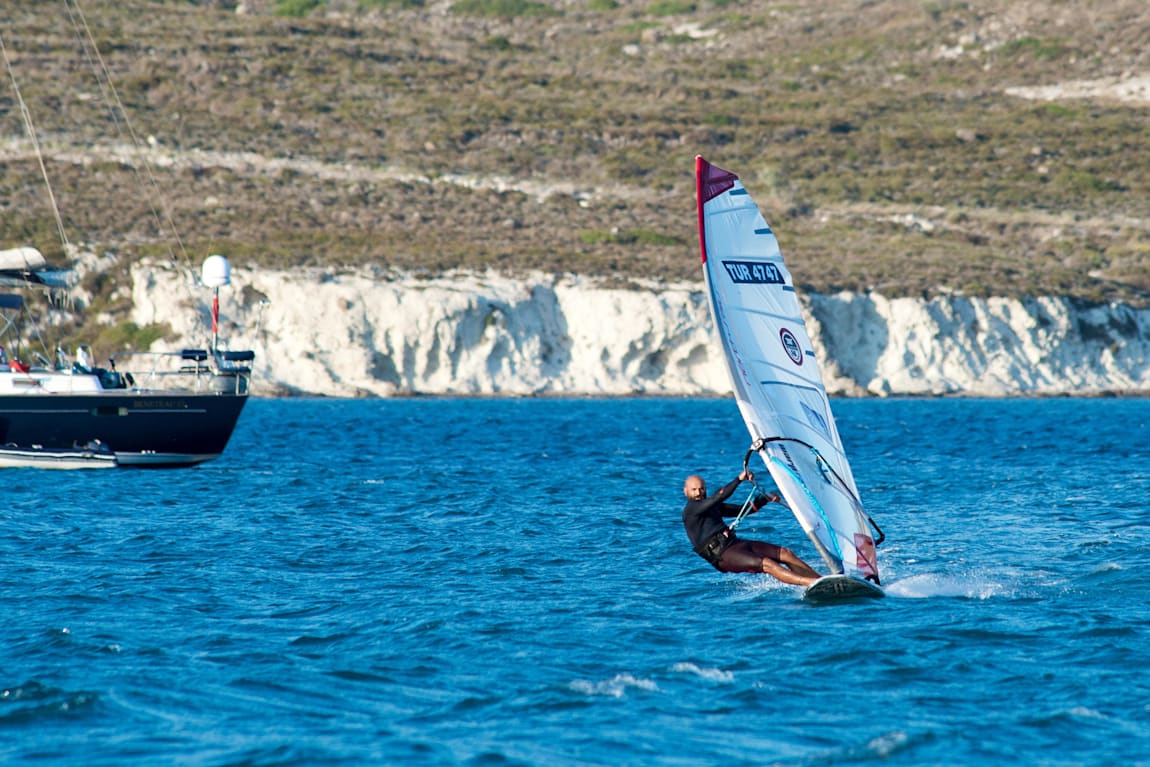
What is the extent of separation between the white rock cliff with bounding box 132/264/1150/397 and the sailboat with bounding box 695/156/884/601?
4230cm

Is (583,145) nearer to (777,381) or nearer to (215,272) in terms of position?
(215,272)

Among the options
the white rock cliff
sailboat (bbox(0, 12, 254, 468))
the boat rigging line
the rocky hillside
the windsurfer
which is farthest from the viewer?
the rocky hillside

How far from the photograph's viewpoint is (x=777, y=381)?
15.2m

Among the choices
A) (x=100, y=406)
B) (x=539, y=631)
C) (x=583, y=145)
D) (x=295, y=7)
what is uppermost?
(x=295, y=7)

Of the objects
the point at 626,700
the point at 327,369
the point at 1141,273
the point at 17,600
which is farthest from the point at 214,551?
the point at 1141,273

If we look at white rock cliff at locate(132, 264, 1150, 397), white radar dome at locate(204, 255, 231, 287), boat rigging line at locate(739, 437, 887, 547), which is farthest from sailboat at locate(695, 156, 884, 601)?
white rock cliff at locate(132, 264, 1150, 397)

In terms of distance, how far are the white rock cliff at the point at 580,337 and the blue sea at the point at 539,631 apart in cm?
2999

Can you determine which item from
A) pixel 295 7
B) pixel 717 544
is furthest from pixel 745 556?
pixel 295 7

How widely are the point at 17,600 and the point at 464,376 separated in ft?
144

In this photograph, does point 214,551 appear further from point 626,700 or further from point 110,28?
point 110,28

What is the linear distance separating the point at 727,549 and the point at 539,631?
2.74 meters

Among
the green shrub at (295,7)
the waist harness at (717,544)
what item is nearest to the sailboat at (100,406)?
the waist harness at (717,544)

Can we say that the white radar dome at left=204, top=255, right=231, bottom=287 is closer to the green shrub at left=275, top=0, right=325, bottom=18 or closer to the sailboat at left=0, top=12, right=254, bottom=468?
the sailboat at left=0, top=12, right=254, bottom=468

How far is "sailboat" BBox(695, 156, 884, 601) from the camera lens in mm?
14523
